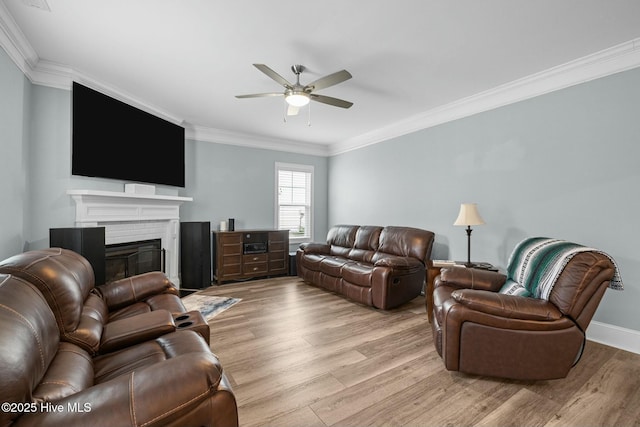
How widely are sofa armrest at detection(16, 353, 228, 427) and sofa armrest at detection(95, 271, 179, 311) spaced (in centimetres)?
166

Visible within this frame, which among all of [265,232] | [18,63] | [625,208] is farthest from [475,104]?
[18,63]

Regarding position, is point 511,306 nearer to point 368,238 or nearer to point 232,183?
point 368,238

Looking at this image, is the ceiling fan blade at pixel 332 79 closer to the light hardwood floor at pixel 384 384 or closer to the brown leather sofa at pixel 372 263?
the brown leather sofa at pixel 372 263

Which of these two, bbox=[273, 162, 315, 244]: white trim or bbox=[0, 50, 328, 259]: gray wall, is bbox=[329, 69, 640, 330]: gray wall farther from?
bbox=[0, 50, 328, 259]: gray wall

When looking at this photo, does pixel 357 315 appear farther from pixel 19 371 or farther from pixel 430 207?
pixel 19 371

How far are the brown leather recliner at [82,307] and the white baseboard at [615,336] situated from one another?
139 inches

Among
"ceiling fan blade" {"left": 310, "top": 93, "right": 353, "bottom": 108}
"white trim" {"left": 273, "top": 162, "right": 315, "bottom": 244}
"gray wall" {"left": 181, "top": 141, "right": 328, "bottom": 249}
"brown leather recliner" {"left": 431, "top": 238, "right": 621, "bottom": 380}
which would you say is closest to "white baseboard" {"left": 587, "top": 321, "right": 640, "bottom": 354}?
"brown leather recliner" {"left": 431, "top": 238, "right": 621, "bottom": 380}

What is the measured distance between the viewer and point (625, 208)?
2604 mm

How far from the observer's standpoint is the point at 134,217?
3.85 meters

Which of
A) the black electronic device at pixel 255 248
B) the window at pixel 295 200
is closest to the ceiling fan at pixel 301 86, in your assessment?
the black electronic device at pixel 255 248

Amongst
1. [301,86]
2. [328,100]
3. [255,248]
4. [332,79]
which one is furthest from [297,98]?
[255,248]

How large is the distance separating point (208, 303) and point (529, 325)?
3.52m

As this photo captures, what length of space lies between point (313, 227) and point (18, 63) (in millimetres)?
4839

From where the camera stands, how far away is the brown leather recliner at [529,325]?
183 cm
